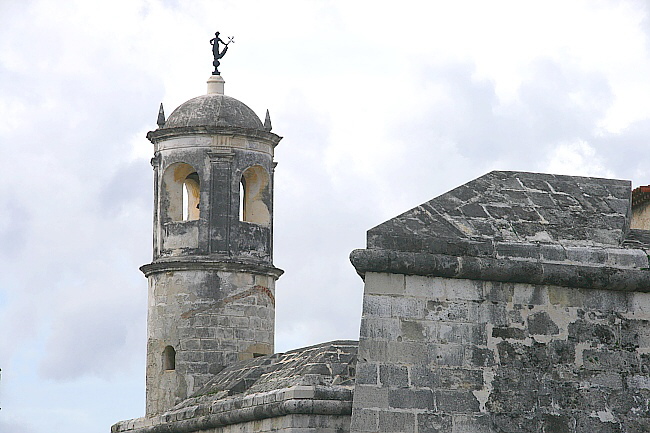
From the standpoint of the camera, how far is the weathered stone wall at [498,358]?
10.5m

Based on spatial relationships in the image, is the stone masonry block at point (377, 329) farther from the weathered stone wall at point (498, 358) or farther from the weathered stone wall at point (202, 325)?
the weathered stone wall at point (202, 325)

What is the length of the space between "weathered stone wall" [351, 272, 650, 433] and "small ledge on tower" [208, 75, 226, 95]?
11.1 m

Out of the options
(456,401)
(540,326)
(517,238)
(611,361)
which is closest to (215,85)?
(517,238)

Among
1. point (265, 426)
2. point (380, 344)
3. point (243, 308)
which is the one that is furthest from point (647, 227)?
point (380, 344)

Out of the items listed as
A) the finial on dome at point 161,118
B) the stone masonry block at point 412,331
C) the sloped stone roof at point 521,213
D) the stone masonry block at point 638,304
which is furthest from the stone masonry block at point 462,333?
the finial on dome at point 161,118

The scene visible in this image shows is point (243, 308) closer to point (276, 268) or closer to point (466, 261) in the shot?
point (276, 268)

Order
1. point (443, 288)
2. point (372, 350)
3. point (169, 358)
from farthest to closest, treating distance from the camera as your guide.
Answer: point (169, 358) → point (443, 288) → point (372, 350)

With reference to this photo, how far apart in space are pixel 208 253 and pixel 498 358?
10180 millimetres

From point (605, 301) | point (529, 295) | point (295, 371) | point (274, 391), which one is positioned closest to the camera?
point (529, 295)

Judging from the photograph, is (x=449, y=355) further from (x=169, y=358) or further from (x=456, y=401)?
(x=169, y=358)

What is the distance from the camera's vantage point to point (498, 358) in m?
10.7

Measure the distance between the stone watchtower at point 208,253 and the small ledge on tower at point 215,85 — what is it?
32cm

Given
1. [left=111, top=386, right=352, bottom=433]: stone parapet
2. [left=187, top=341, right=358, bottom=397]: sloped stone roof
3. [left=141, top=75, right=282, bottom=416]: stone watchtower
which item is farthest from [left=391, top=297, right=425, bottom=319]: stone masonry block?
[left=141, top=75, right=282, bottom=416]: stone watchtower

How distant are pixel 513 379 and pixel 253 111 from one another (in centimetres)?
1101
